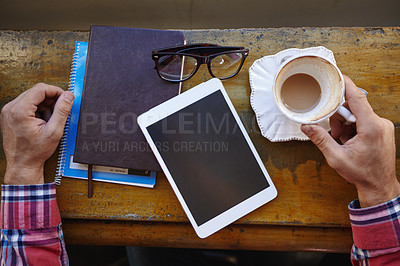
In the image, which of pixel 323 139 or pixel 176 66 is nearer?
pixel 323 139

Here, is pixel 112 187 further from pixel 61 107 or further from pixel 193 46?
pixel 193 46

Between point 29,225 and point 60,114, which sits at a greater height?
point 60,114

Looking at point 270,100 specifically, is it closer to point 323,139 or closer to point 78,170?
point 323,139

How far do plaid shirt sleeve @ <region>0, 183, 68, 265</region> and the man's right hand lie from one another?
65 cm

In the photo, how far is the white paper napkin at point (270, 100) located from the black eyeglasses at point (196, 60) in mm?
55

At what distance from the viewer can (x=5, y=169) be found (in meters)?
0.77

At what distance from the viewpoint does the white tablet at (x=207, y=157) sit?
71 cm

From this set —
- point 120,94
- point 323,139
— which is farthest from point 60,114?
point 323,139

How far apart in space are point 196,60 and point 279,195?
1.38ft

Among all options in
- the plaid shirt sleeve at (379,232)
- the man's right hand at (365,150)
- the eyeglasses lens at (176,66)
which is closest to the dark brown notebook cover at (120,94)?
the eyeglasses lens at (176,66)

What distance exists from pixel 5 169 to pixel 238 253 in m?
0.94

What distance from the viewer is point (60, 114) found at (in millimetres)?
704

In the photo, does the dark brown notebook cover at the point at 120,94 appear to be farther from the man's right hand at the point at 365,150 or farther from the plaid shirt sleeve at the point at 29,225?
the man's right hand at the point at 365,150

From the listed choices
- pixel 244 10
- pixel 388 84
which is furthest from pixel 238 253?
pixel 244 10
